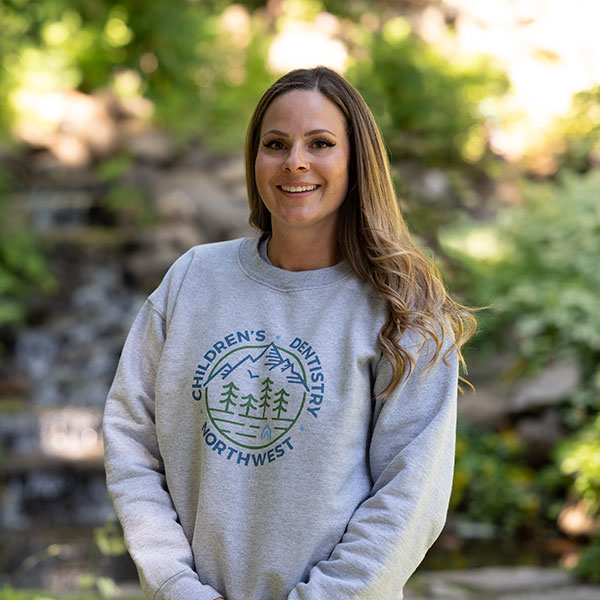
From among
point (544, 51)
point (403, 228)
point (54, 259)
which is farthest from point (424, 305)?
point (544, 51)

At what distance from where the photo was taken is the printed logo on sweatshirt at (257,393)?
155cm

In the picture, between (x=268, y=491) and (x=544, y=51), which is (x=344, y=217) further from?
(x=544, y=51)

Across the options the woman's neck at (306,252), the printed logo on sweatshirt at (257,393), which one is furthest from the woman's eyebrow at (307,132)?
the printed logo on sweatshirt at (257,393)

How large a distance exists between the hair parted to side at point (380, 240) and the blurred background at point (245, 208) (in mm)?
952

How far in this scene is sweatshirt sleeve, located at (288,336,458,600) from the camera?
4.76 ft

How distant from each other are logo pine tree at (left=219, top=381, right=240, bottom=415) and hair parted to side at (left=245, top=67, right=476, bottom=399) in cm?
31

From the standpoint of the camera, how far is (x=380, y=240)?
5.37 ft

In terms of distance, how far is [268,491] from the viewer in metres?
1.53

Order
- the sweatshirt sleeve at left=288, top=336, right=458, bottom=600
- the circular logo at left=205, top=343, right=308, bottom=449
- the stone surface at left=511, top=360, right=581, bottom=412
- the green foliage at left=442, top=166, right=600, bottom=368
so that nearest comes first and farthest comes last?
the sweatshirt sleeve at left=288, top=336, right=458, bottom=600, the circular logo at left=205, top=343, right=308, bottom=449, the green foliage at left=442, top=166, right=600, bottom=368, the stone surface at left=511, top=360, right=581, bottom=412

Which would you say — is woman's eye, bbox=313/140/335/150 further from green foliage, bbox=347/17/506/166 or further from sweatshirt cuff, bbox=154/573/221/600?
green foliage, bbox=347/17/506/166

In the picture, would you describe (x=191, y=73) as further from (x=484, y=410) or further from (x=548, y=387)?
(x=548, y=387)

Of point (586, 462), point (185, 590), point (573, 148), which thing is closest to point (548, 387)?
point (586, 462)

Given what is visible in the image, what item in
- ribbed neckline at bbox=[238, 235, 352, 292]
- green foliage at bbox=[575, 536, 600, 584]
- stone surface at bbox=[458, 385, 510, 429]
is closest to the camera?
ribbed neckline at bbox=[238, 235, 352, 292]

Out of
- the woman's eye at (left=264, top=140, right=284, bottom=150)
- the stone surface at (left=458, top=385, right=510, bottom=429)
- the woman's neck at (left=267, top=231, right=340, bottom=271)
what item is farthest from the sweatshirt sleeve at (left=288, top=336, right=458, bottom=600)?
the stone surface at (left=458, top=385, right=510, bottom=429)
